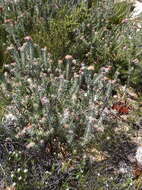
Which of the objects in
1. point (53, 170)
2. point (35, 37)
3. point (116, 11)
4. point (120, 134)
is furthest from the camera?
point (116, 11)

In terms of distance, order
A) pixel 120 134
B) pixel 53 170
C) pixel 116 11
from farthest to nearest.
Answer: pixel 116 11
pixel 120 134
pixel 53 170

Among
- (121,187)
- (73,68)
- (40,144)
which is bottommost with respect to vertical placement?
(121,187)

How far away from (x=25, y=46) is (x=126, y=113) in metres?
1.08

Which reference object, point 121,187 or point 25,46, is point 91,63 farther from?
point 121,187

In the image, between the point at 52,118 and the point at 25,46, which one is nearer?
the point at 52,118

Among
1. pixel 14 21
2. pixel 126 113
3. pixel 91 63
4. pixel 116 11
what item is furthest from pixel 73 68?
pixel 116 11

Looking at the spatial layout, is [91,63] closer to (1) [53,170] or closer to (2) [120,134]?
(2) [120,134]

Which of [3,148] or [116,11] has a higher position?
[116,11]

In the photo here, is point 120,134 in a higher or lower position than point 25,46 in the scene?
lower

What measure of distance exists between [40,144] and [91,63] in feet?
3.79

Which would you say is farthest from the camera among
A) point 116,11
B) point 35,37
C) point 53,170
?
point 116,11

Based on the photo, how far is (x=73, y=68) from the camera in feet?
11.4

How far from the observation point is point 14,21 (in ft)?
12.9

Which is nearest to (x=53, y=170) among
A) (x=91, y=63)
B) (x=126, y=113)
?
(x=126, y=113)
